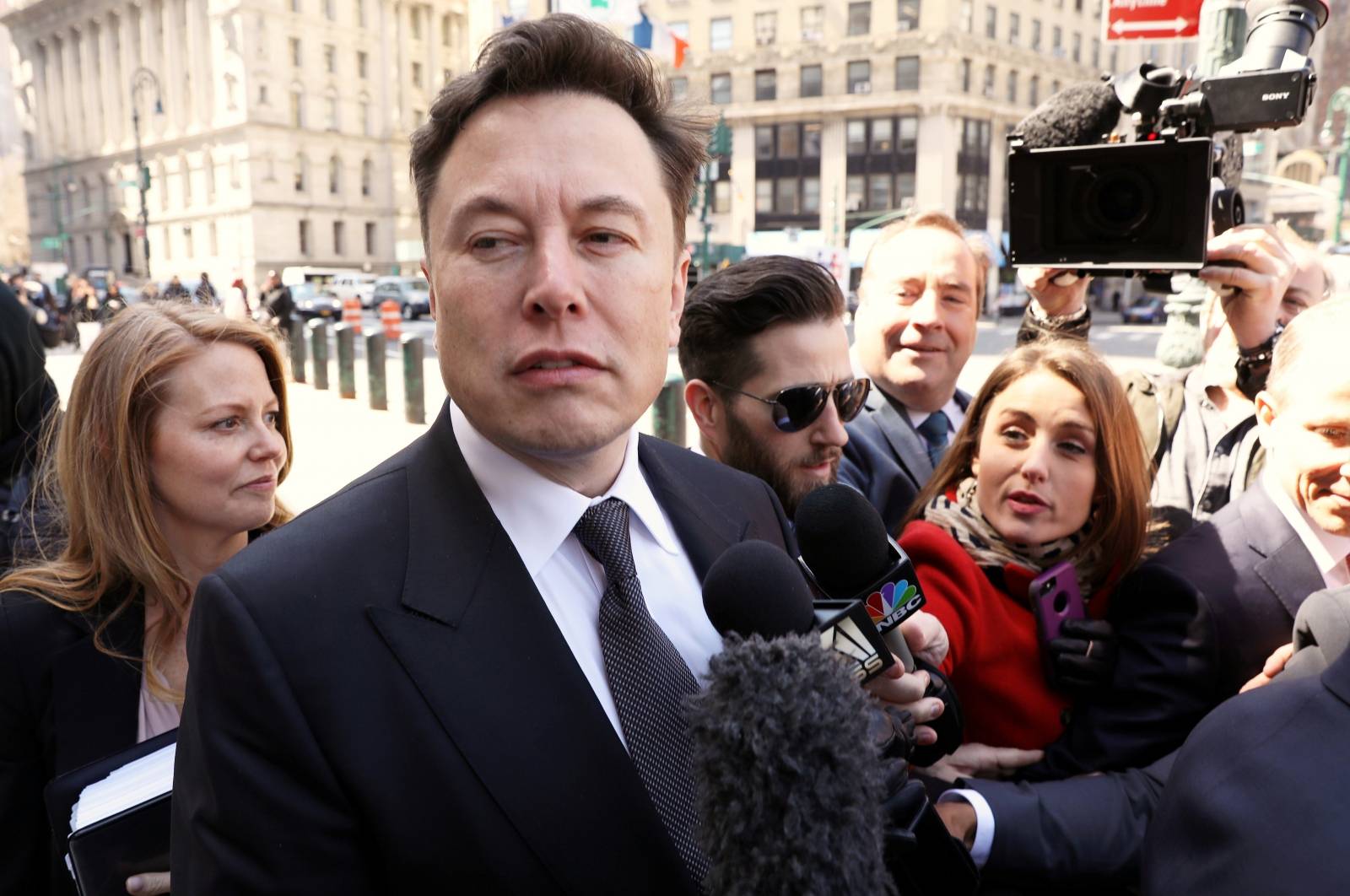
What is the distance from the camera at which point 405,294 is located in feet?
140

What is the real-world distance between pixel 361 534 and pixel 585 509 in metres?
0.36

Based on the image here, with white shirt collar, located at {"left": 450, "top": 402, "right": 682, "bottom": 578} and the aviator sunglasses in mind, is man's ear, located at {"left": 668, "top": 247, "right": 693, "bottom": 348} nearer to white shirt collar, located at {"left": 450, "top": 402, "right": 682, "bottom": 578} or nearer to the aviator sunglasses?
white shirt collar, located at {"left": 450, "top": 402, "right": 682, "bottom": 578}

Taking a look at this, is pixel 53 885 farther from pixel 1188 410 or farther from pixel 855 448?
pixel 1188 410

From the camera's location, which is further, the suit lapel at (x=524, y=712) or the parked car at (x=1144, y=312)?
the parked car at (x=1144, y=312)

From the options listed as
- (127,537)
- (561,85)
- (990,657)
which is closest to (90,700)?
(127,537)

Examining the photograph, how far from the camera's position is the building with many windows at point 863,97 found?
5184 cm

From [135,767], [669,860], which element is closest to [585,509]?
[669,860]

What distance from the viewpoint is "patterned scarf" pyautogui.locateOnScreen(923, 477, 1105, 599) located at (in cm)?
239

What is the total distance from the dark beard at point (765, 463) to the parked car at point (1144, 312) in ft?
141

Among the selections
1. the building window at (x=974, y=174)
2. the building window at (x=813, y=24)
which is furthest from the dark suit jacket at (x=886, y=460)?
the building window at (x=813, y=24)

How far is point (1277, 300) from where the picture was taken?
113 inches

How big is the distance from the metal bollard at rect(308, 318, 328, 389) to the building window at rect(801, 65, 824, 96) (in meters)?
45.4

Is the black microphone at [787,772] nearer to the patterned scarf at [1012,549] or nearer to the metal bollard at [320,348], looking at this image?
the patterned scarf at [1012,549]

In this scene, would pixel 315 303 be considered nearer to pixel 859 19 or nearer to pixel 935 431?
pixel 859 19
